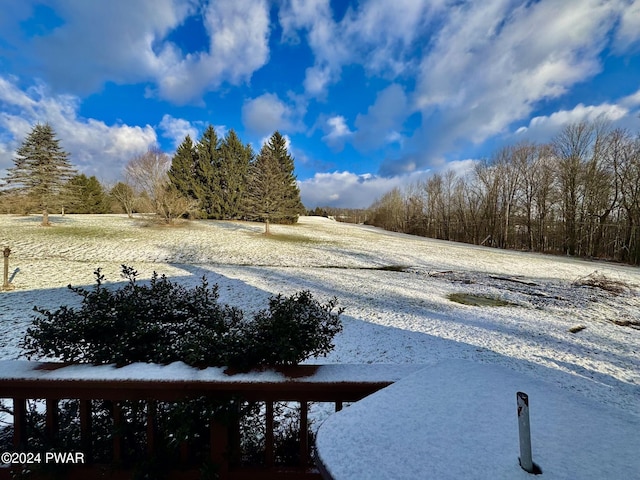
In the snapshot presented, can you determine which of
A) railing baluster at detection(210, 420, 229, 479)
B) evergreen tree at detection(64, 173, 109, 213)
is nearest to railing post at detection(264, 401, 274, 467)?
railing baluster at detection(210, 420, 229, 479)

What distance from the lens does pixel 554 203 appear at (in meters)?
22.8

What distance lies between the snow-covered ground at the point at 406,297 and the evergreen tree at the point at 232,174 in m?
16.7

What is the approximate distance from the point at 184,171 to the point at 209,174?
2.61 meters

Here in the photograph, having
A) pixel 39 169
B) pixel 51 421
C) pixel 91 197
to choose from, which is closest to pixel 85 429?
pixel 51 421

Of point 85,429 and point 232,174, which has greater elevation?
point 232,174

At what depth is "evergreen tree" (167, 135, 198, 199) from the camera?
30.0 metres

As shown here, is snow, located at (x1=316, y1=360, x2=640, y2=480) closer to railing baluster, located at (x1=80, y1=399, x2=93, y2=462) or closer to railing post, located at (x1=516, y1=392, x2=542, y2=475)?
railing post, located at (x1=516, y1=392, x2=542, y2=475)

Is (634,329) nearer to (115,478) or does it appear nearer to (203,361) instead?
(203,361)

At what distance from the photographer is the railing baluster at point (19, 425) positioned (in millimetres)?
1557

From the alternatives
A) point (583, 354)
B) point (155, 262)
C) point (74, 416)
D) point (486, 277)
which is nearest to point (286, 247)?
point (155, 262)

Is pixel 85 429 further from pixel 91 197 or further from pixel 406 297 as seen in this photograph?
pixel 91 197

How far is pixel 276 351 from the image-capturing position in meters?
1.68

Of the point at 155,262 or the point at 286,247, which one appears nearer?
the point at 155,262

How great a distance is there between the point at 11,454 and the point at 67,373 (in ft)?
2.13
